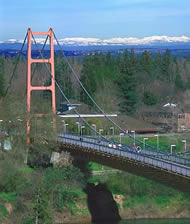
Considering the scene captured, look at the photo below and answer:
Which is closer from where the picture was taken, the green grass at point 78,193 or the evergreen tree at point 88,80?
the green grass at point 78,193

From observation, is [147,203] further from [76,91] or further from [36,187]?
[76,91]

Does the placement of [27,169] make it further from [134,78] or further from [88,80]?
[134,78]

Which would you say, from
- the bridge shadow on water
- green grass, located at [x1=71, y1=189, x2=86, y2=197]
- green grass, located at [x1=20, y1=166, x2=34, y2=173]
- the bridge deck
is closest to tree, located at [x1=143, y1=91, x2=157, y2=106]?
the bridge deck

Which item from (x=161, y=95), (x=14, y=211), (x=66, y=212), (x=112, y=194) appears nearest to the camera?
(x=14, y=211)

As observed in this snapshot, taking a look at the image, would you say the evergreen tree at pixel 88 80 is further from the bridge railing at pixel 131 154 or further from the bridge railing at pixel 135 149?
the bridge railing at pixel 131 154

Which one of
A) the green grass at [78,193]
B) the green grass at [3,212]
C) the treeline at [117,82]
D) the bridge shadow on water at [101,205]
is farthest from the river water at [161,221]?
the treeline at [117,82]

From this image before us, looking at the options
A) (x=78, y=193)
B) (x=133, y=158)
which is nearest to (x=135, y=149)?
(x=133, y=158)

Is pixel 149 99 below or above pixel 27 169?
below

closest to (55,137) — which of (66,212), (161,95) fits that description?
(66,212)
